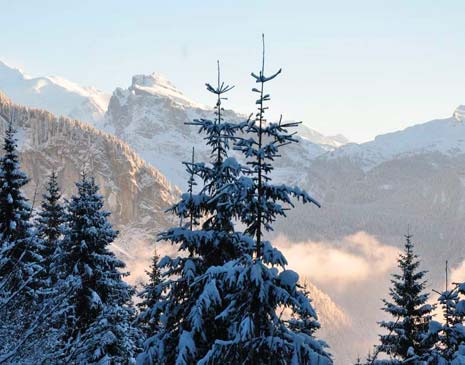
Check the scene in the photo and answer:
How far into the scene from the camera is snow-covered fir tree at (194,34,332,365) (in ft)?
24.9

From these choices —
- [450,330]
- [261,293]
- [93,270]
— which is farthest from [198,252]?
[93,270]

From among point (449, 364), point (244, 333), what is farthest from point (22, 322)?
point (449, 364)

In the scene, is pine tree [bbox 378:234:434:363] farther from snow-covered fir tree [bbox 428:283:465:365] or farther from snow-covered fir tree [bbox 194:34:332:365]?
snow-covered fir tree [bbox 194:34:332:365]

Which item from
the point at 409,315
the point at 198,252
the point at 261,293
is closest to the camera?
the point at 261,293

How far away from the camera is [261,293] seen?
7.59 m

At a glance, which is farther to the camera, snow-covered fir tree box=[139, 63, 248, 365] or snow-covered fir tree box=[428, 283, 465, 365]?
snow-covered fir tree box=[428, 283, 465, 365]

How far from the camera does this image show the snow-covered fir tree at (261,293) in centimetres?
759

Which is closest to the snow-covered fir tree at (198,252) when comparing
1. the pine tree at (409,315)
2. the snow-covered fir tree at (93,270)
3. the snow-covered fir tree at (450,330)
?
the snow-covered fir tree at (450,330)

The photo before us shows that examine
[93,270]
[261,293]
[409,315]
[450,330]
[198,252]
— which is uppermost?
[198,252]

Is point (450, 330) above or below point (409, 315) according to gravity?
above

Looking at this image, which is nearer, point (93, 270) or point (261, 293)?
point (261, 293)

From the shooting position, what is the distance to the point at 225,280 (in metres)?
7.85

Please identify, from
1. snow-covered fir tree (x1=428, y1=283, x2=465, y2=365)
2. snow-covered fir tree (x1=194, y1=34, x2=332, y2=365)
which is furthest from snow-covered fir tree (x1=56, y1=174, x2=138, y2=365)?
snow-covered fir tree (x1=428, y1=283, x2=465, y2=365)

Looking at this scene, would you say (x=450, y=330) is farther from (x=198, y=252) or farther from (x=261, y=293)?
(x=198, y=252)
